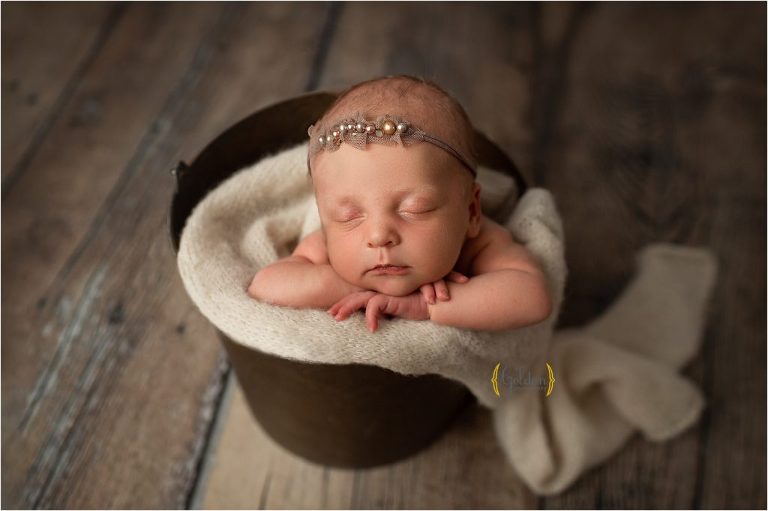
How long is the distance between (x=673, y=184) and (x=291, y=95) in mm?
796

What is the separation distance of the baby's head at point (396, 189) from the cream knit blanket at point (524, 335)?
67 mm

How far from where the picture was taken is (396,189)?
708 mm

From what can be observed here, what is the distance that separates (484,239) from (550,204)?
0.12 m

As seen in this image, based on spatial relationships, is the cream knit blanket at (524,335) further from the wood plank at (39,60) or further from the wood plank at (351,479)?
the wood plank at (39,60)

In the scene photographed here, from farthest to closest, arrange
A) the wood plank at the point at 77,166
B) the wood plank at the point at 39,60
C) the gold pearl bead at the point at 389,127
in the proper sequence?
the wood plank at the point at 39,60 → the wood plank at the point at 77,166 → the gold pearl bead at the point at 389,127

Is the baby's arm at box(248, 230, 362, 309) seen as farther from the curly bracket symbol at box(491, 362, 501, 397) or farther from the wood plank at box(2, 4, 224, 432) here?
the wood plank at box(2, 4, 224, 432)

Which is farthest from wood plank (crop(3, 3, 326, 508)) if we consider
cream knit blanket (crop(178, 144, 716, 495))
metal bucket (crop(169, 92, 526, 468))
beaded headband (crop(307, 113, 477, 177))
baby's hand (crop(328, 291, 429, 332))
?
beaded headband (crop(307, 113, 477, 177))

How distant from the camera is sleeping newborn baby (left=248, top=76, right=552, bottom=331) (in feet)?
2.32

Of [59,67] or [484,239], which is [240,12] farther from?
[484,239]

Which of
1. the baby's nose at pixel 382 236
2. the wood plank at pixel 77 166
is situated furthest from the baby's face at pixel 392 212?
the wood plank at pixel 77 166

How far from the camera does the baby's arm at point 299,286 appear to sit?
0.77 m

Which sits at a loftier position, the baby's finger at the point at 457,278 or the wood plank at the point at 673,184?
the baby's finger at the point at 457,278

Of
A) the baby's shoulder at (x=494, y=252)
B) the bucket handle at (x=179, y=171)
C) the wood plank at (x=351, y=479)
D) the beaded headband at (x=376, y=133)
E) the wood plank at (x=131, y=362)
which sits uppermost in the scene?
the beaded headband at (x=376, y=133)

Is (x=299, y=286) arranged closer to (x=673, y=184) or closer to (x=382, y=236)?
(x=382, y=236)
